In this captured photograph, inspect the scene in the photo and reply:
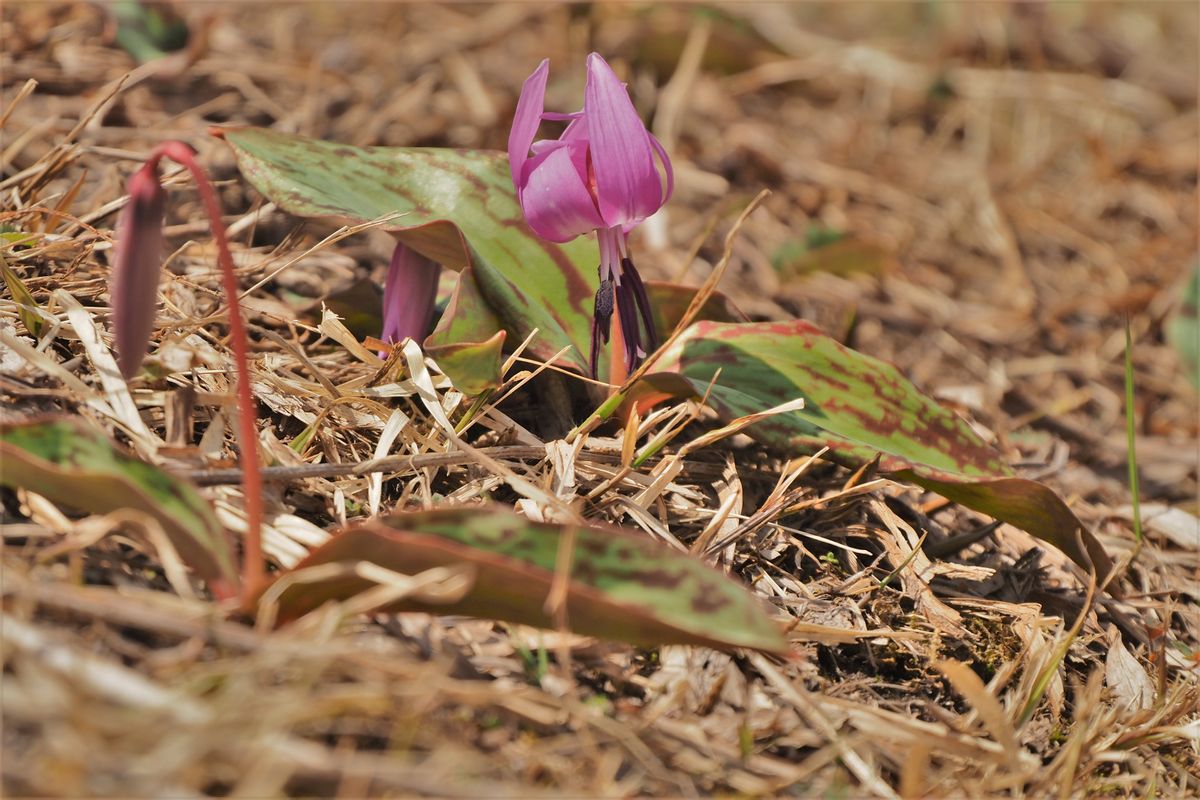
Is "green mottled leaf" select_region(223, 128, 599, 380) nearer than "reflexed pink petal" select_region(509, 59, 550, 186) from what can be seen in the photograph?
No

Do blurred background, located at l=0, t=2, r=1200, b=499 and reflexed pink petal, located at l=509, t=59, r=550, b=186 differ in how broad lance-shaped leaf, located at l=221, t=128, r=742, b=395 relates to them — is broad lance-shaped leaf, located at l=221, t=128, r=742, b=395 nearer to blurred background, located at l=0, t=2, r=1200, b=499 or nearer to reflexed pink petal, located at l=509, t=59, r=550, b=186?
reflexed pink petal, located at l=509, t=59, r=550, b=186

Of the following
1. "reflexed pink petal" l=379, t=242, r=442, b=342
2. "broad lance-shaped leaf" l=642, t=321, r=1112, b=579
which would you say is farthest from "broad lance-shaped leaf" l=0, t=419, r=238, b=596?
"broad lance-shaped leaf" l=642, t=321, r=1112, b=579

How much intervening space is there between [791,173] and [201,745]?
9.04ft

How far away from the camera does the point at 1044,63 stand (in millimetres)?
4016

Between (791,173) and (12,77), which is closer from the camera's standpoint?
(12,77)

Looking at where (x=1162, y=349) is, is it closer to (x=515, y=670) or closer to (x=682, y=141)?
(x=682, y=141)

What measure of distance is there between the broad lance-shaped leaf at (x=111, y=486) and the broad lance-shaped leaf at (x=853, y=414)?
0.67 m

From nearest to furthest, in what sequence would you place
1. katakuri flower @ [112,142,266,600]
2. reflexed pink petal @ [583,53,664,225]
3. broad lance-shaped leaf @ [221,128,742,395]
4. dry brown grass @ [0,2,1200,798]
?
dry brown grass @ [0,2,1200,798]
katakuri flower @ [112,142,266,600]
reflexed pink petal @ [583,53,664,225]
broad lance-shaped leaf @ [221,128,742,395]

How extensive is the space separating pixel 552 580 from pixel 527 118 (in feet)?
2.14

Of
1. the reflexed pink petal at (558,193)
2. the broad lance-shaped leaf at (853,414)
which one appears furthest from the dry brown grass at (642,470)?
the reflexed pink petal at (558,193)

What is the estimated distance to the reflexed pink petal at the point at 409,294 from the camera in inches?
65.9

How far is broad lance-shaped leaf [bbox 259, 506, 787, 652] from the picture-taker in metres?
1.04

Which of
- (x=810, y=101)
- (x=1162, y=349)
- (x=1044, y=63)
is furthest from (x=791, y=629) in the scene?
(x=1044, y=63)

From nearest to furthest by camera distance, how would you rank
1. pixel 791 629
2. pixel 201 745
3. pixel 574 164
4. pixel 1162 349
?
pixel 201 745 → pixel 791 629 → pixel 574 164 → pixel 1162 349
